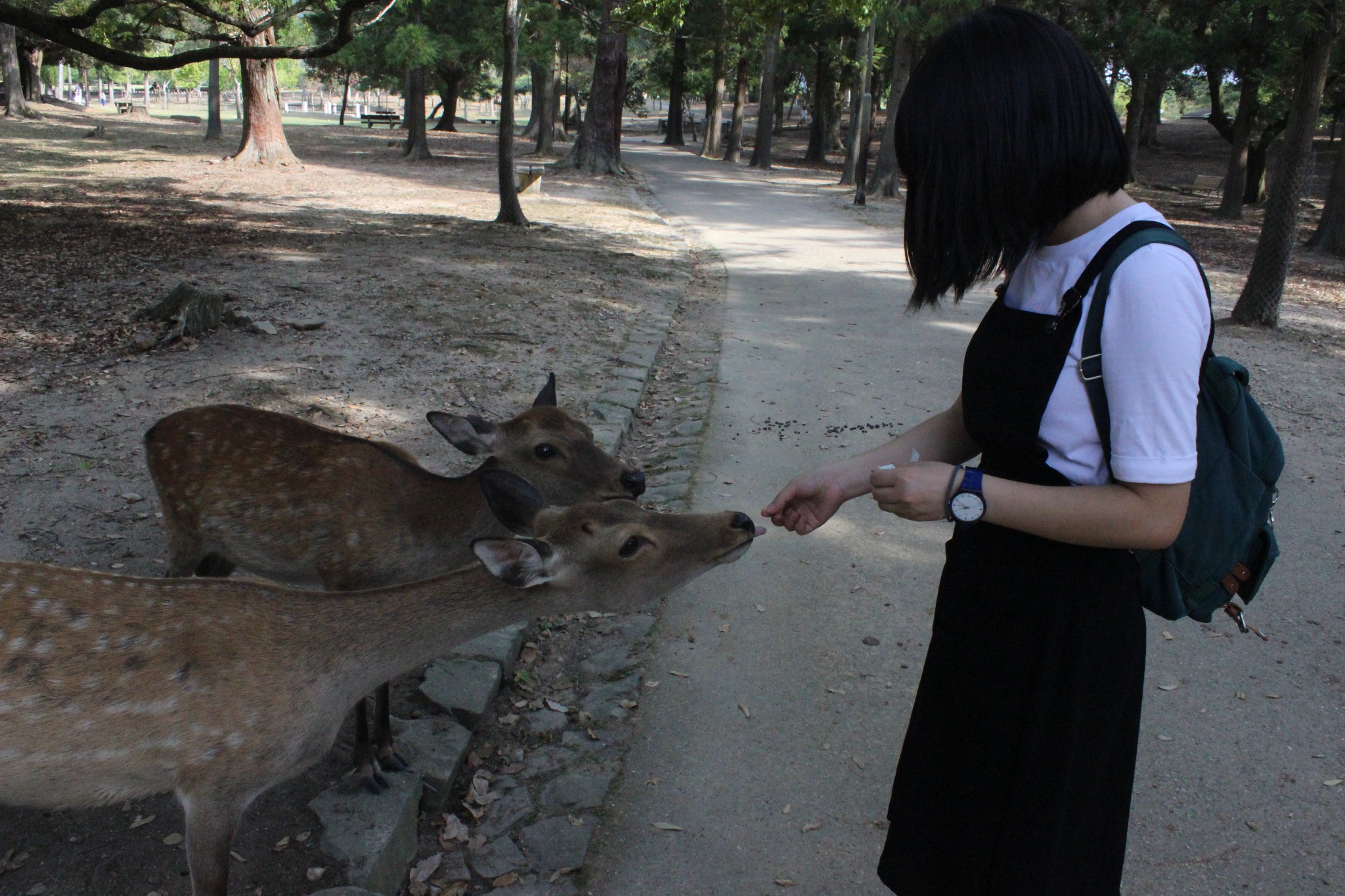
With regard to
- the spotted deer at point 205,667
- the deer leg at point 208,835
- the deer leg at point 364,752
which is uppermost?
the spotted deer at point 205,667

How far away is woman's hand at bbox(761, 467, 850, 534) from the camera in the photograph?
2344mm

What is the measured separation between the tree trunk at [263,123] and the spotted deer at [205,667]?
22490 millimetres

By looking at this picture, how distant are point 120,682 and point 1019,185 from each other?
233 centimetres

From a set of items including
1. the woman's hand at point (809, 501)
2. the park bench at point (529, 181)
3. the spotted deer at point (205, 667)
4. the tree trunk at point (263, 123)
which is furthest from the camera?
the tree trunk at point (263, 123)

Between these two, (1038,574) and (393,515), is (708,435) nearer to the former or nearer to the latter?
(393,515)

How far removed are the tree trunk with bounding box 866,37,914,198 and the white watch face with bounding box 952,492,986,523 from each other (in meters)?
20.9

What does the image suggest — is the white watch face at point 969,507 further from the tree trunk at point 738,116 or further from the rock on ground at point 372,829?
the tree trunk at point 738,116

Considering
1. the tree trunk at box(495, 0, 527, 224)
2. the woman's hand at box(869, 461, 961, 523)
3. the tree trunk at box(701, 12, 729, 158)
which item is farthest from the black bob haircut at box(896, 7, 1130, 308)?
the tree trunk at box(701, 12, 729, 158)

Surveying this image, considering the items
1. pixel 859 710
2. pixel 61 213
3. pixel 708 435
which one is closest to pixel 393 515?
pixel 859 710

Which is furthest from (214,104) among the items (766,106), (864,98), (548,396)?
A: (548,396)

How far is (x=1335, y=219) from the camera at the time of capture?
57.6 feet

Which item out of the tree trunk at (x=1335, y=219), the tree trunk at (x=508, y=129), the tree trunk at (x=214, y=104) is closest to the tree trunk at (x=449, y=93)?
the tree trunk at (x=214, y=104)

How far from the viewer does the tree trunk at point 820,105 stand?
36688 millimetres

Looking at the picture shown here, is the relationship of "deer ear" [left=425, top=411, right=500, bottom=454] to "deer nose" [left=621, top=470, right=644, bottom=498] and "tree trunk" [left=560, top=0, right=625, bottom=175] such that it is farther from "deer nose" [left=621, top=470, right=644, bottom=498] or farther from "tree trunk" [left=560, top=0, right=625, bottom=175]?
"tree trunk" [left=560, top=0, right=625, bottom=175]
